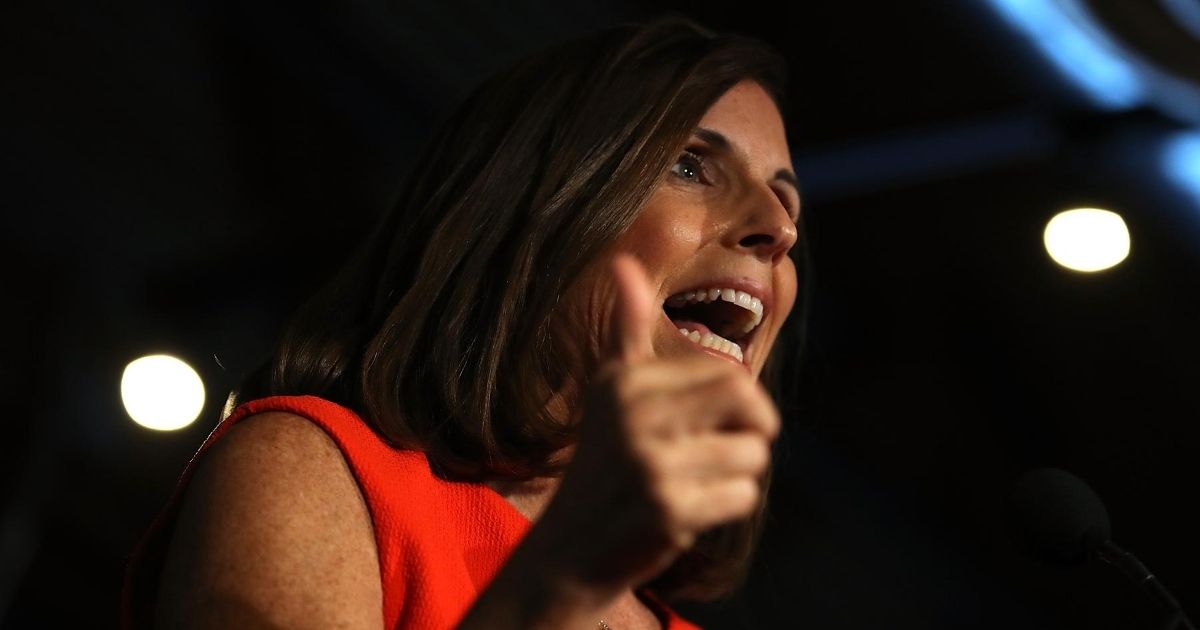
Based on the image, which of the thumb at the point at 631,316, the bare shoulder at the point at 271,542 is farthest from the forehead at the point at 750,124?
the thumb at the point at 631,316

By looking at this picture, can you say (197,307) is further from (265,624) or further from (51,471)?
(265,624)

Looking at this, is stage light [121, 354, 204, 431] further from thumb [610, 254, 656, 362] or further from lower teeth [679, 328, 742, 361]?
thumb [610, 254, 656, 362]

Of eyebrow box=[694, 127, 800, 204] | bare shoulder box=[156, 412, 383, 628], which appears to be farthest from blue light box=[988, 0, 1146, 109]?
bare shoulder box=[156, 412, 383, 628]

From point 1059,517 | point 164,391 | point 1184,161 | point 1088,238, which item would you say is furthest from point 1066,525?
point 164,391

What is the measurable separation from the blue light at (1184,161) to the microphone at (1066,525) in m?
1.93

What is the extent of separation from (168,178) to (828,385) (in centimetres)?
180

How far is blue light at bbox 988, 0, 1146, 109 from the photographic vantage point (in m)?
2.69

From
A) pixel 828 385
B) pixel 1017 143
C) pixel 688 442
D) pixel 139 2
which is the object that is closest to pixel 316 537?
pixel 688 442

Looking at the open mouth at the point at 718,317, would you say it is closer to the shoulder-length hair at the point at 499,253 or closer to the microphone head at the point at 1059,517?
the shoulder-length hair at the point at 499,253

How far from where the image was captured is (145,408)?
9.58 ft

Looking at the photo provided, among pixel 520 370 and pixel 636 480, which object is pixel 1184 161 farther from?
pixel 636 480

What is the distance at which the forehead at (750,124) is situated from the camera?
1724 millimetres

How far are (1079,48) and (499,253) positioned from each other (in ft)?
5.75

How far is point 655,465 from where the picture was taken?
0.74m
